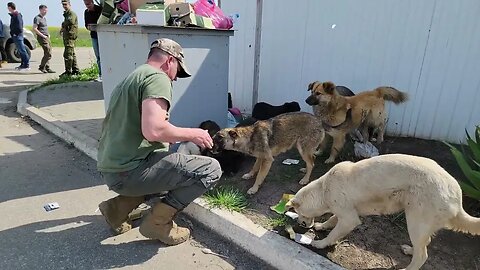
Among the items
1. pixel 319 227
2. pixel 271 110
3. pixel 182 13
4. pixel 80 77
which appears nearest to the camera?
pixel 319 227

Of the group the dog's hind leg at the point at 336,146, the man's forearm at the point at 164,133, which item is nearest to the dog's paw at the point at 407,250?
the dog's hind leg at the point at 336,146

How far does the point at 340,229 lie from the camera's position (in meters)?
2.67

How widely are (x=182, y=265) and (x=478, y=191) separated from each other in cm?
266

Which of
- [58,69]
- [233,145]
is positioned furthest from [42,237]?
[58,69]

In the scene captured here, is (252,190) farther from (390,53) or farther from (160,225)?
(390,53)

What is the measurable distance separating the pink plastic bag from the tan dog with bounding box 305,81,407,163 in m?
1.57

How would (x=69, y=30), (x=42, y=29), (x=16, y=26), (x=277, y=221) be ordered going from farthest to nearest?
(x=16, y=26) < (x=42, y=29) < (x=69, y=30) < (x=277, y=221)

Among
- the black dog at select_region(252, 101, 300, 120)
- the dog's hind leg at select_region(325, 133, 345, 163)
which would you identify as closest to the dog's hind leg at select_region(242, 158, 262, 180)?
the dog's hind leg at select_region(325, 133, 345, 163)

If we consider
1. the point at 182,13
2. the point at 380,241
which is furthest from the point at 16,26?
the point at 380,241

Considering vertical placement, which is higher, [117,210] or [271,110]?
[271,110]

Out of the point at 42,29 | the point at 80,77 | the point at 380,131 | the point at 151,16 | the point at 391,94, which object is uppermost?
the point at 151,16

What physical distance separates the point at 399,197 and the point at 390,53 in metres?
3.33

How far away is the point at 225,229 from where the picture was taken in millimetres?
3152

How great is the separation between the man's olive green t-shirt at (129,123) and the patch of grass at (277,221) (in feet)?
4.18
